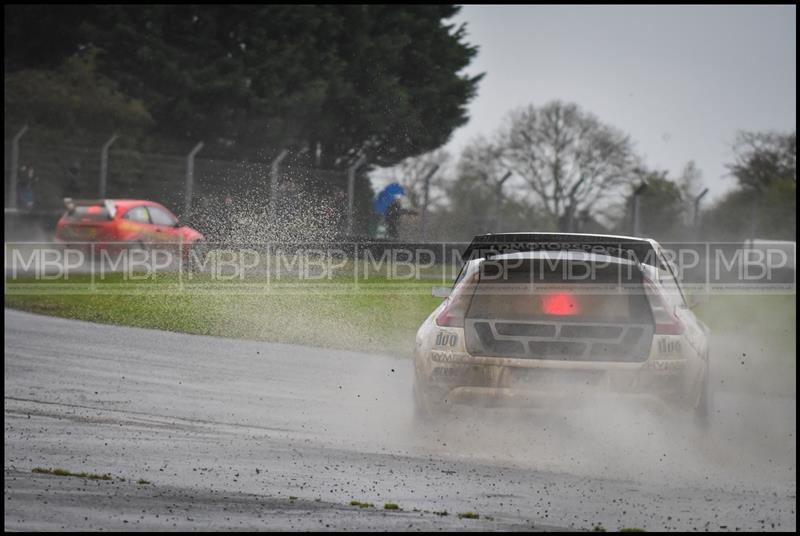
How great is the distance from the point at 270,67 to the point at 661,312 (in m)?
35.9

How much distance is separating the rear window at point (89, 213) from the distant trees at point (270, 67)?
1558 centimetres

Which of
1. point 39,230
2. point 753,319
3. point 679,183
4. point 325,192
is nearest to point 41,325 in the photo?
point 753,319

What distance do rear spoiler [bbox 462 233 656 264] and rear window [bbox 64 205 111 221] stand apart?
1868cm

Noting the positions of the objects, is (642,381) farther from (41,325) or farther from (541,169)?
(541,169)

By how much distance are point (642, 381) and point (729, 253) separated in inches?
918

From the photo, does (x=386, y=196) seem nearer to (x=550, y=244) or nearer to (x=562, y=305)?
(x=550, y=244)

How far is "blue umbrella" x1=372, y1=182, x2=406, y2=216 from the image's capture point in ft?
84.1

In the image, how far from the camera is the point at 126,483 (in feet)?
21.5

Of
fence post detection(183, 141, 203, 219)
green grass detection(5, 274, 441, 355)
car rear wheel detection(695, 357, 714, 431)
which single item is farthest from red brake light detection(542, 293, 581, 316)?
Result: fence post detection(183, 141, 203, 219)

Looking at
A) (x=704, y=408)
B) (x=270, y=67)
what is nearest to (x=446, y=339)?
(x=704, y=408)

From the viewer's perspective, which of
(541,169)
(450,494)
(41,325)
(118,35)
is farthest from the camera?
(541,169)

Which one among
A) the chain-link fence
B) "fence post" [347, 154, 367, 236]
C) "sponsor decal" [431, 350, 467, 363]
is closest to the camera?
"sponsor decal" [431, 350, 467, 363]

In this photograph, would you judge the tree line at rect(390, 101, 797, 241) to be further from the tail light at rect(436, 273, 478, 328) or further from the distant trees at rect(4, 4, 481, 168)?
the tail light at rect(436, 273, 478, 328)
